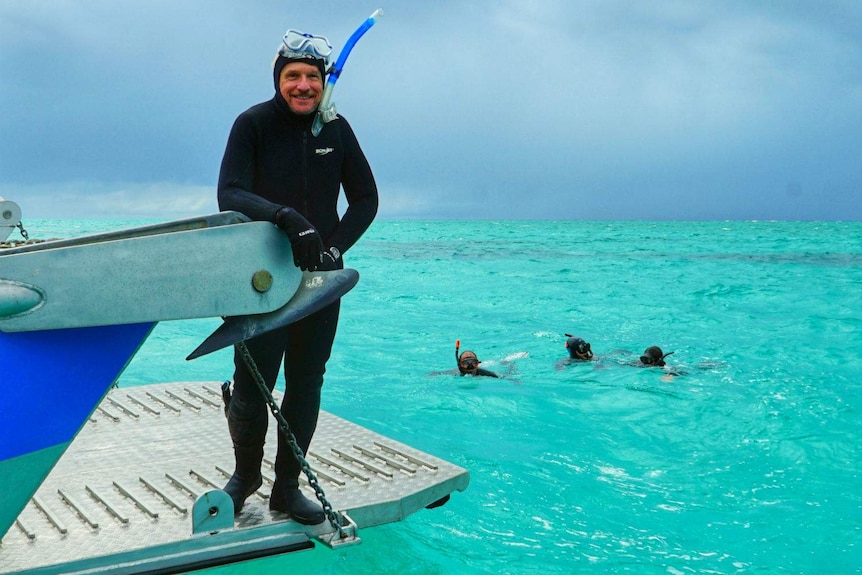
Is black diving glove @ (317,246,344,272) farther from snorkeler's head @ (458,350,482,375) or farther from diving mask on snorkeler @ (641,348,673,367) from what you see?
diving mask on snorkeler @ (641,348,673,367)

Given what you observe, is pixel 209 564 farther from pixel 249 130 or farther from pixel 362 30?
pixel 362 30

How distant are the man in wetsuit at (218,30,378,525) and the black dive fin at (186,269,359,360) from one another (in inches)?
7.8

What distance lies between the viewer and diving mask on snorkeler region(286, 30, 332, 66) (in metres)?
3.00

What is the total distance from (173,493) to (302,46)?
210 cm

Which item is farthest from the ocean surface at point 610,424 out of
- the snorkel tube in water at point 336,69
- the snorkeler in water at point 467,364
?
the snorkel tube in water at point 336,69

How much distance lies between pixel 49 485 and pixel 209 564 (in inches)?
50.8

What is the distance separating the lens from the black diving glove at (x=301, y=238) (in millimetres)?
2682

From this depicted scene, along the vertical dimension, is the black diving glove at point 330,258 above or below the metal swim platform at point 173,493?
above

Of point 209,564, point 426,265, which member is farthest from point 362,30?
point 426,265

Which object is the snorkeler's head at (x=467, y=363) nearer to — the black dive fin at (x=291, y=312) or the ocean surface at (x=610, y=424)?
the ocean surface at (x=610, y=424)

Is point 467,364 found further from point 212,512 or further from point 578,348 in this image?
point 212,512

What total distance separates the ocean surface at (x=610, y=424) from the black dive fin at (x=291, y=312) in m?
1.52

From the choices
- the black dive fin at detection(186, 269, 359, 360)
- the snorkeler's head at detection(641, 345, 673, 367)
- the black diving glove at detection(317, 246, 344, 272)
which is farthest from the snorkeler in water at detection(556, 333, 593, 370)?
the black dive fin at detection(186, 269, 359, 360)

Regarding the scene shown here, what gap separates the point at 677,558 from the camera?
4473 millimetres
